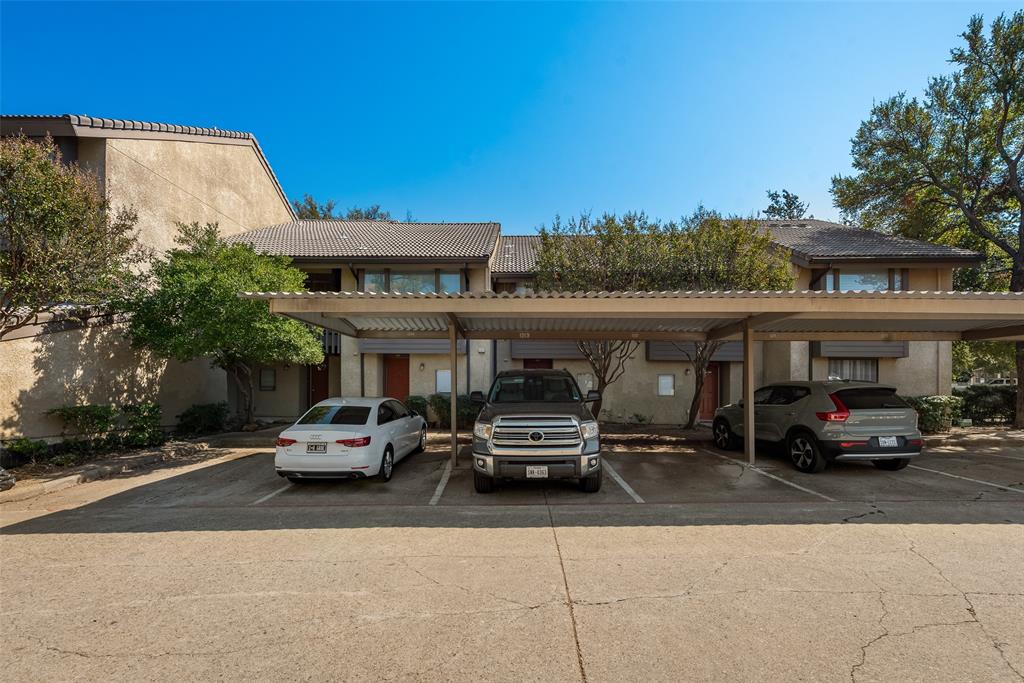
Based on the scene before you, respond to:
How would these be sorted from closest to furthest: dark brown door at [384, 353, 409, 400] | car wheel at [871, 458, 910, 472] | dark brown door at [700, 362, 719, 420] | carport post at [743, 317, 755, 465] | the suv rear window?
the suv rear window, car wheel at [871, 458, 910, 472], carport post at [743, 317, 755, 465], dark brown door at [384, 353, 409, 400], dark brown door at [700, 362, 719, 420]

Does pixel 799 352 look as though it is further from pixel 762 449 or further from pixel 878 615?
pixel 878 615

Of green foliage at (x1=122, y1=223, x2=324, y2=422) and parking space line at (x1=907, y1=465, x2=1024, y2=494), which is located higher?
green foliage at (x1=122, y1=223, x2=324, y2=422)

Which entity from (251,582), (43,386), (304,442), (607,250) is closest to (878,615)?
(251,582)

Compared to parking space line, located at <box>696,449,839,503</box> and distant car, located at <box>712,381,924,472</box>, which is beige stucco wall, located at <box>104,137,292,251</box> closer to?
parking space line, located at <box>696,449,839,503</box>

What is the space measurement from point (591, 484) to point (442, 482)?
2.60 meters

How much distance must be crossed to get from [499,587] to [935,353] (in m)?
19.7

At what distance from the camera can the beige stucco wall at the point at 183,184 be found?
15.0 meters

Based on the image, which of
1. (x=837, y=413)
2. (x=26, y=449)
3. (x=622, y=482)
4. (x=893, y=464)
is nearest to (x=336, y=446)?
(x=622, y=482)

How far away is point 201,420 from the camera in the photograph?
47.4ft

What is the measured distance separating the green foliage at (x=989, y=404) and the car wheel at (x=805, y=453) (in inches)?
518

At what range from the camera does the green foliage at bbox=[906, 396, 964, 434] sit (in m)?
14.9

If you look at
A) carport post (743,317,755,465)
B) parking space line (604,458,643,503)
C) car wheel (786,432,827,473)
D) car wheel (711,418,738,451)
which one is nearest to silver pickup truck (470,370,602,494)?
parking space line (604,458,643,503)

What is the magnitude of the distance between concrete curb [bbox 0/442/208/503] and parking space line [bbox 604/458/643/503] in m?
9.42

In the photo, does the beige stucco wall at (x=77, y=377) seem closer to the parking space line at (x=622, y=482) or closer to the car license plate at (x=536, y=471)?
the car license plate at (x=536, y=471)
